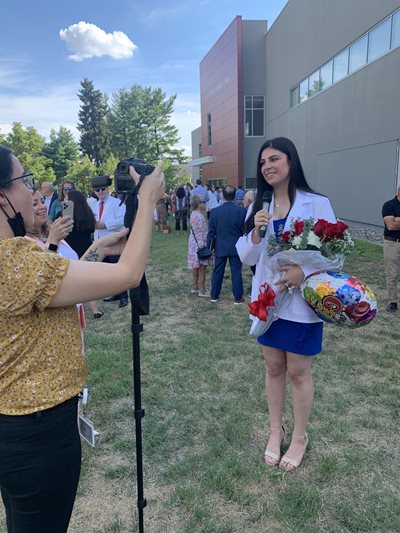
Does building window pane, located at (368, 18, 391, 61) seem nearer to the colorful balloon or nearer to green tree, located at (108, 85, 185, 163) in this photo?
the colorful balloon

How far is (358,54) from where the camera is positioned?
13992 mm

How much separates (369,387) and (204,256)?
11.5ft

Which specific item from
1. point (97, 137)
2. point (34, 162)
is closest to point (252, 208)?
point (34, 162)

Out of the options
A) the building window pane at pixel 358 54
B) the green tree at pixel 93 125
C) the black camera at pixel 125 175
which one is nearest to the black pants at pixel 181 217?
the building window pane at pixel 358 54

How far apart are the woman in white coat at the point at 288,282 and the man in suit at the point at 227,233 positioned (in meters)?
3.50

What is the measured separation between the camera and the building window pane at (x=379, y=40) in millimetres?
12055

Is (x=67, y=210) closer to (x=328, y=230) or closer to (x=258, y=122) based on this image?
(x=328, y=230)

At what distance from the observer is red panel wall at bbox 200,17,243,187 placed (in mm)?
26609

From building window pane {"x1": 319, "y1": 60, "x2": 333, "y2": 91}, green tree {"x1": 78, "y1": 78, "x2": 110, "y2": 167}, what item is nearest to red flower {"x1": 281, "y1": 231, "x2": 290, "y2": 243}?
building window pane {"x1": 319, "y1": 60, "x2": 333, "y2": 91}

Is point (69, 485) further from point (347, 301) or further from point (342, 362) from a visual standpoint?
point (342, 362)

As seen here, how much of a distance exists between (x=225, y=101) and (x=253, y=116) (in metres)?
3.14

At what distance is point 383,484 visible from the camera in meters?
2.54

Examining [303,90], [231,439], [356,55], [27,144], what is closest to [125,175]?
[231,439]

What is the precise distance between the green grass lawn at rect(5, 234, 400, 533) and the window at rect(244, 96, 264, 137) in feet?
80.3
